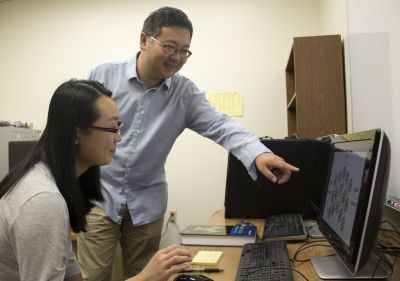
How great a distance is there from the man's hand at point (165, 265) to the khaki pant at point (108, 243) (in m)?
0.71

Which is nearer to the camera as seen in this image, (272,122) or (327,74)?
(327,74)

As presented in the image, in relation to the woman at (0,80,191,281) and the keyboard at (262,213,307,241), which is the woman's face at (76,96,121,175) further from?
the keyboard at (262,213,307,241)

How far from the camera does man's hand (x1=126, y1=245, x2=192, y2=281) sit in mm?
853

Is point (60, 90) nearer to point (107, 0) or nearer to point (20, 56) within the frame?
point (107, 0)

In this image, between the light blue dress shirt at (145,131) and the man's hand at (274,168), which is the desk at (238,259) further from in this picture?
the light blue dress shirt at (145,131)

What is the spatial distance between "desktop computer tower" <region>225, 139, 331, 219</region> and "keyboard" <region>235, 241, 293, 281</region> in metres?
0.54

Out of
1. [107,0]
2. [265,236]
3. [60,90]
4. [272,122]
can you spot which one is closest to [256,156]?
[265,236]

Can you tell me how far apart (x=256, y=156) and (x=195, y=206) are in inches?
76.0

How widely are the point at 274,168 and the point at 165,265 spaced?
2.01 ft

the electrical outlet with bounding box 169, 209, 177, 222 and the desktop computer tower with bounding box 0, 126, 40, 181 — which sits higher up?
the desktop computer tower with bounding box 0, 126, 40, 181

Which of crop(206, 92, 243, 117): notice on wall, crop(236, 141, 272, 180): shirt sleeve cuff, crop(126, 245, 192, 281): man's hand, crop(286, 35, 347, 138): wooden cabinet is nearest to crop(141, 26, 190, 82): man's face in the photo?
crop(236, 141, 272, 180): shirt sleeve cuff

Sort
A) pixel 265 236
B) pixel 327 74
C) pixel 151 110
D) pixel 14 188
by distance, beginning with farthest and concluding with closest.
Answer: pixel 327 74
pixel 151 110
pixel 265 236
pixel 14 188

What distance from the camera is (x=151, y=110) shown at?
164cm

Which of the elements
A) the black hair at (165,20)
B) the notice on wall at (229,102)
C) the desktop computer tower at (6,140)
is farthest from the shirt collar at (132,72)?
the desktop computer tower at (6,140)
